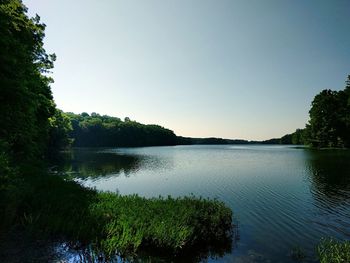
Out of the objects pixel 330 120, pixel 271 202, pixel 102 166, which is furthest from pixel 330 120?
pixel 271 202

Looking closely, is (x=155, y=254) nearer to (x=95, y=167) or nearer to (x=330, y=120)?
(x=95, y=167)

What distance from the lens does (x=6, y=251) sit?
9367mm

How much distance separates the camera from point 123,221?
13383mm

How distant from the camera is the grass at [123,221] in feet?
38.0

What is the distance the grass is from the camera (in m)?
11.6

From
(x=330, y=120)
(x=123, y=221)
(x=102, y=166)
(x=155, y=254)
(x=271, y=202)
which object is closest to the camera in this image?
(x=155, y=254)

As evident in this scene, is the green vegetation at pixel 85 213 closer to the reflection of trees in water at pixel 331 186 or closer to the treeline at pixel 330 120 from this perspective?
the reflection of trees in water at pixel 331 186

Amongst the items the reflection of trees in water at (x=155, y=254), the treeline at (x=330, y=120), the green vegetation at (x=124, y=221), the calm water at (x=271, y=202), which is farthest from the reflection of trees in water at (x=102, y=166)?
the treeline at (x=330, y=120)

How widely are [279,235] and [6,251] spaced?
13.2 m

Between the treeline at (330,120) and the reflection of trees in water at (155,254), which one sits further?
the treeline at (330,120)

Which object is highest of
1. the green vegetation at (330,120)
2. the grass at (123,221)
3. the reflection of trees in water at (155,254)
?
the green vegetation at (330,120)

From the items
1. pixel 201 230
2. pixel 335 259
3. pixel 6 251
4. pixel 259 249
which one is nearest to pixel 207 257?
pixel 201 230

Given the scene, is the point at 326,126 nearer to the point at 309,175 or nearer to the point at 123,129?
the point at 309,175

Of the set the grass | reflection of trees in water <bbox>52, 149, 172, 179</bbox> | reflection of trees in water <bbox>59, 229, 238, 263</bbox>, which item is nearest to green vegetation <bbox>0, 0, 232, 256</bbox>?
the grass
